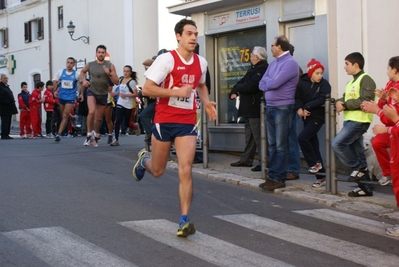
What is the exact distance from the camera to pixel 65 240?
650 cm

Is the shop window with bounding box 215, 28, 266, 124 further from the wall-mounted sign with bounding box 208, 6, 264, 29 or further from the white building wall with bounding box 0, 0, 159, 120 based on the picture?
the white building wall with bounding box 0, 0, 159, 120

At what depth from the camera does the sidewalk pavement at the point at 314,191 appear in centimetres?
880

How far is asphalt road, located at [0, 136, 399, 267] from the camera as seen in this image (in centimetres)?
607

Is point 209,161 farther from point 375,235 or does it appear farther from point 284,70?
point 375,235

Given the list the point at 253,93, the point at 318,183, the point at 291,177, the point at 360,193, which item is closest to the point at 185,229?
the point at 360,193

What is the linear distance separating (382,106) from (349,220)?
4.33ft

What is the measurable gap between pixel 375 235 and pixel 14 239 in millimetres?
3482

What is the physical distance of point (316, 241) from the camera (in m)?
6.91

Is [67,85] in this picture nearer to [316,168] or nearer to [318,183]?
[316,168]

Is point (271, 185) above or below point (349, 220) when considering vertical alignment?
above

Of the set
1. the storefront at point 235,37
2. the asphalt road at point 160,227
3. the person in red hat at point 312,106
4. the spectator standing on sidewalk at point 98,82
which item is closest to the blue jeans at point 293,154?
the person in red hat at point 312,106

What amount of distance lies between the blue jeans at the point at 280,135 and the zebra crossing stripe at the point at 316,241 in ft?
7.10

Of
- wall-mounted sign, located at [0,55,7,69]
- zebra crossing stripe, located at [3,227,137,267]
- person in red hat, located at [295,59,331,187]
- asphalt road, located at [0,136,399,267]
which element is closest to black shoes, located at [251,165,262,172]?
asphalt road, located at [0,136,399,267]

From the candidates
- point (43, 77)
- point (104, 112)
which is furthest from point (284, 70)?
point (43, 77)
